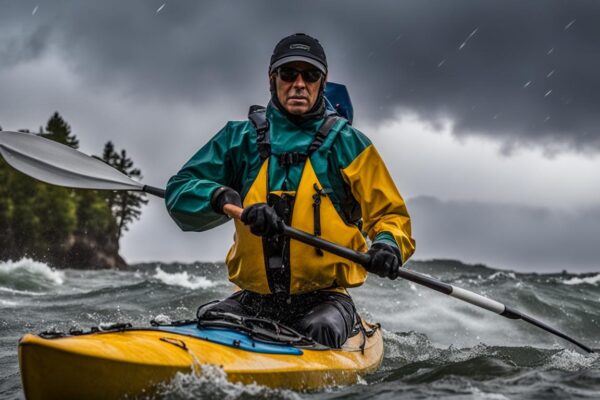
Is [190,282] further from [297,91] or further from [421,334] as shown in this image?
[297,91]

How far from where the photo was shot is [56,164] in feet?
18.2

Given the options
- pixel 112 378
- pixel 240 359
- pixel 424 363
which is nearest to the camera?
pixel 112 378

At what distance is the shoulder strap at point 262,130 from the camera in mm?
4035

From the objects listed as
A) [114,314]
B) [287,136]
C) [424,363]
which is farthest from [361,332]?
[114,314]

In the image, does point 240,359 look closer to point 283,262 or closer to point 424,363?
point 283,262

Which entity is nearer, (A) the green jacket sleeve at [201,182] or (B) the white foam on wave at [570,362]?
(A) the green jacket sleeve at [201,182]

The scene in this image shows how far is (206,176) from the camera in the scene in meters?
4.17

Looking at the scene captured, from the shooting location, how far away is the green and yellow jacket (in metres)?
3.94

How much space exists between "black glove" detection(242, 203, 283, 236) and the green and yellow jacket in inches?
11.9

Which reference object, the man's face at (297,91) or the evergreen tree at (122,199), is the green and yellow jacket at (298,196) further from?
the evergreen tree at (122,199)

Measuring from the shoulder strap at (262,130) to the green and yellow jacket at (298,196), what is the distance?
1.0 inches

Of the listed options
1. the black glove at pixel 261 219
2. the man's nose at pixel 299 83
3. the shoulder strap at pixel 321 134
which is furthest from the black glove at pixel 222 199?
the man's nose at pixel 299 83

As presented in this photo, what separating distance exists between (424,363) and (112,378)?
2.80 meters

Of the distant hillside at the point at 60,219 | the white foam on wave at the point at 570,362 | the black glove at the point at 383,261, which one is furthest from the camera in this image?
the distant hillside at the point at 60,219
